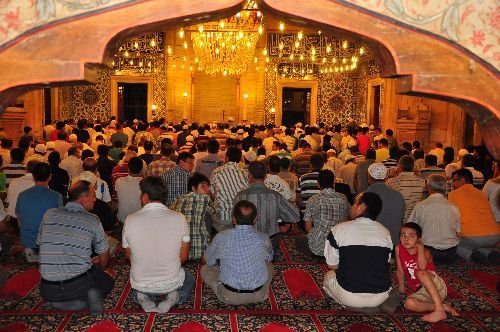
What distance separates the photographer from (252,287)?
4.63 meters

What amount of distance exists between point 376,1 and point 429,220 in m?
3.39

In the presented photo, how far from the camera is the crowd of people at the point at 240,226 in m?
4.39

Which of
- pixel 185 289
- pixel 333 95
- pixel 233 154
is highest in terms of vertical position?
pixel 333 95

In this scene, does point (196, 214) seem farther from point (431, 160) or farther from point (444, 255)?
point (431, 160)

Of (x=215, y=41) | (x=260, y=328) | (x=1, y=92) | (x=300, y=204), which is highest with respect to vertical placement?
(x=215, y=41)

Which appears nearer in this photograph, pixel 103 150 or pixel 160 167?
pixel 160 167

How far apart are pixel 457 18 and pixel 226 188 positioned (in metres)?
3.60

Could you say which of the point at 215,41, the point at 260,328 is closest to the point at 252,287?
the point at 260,328

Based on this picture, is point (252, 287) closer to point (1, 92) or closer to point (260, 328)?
point (260, 328)

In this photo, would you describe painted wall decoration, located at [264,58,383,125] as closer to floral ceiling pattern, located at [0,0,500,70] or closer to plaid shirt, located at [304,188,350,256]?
plaid shirt, located at [304,188,350,256]

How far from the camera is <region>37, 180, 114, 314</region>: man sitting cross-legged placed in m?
4.29

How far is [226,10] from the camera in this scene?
3.17 metres

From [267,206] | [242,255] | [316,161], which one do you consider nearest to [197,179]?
[267,206]

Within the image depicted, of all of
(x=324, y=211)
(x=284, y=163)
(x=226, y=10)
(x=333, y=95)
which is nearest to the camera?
(x=226, y=10)
